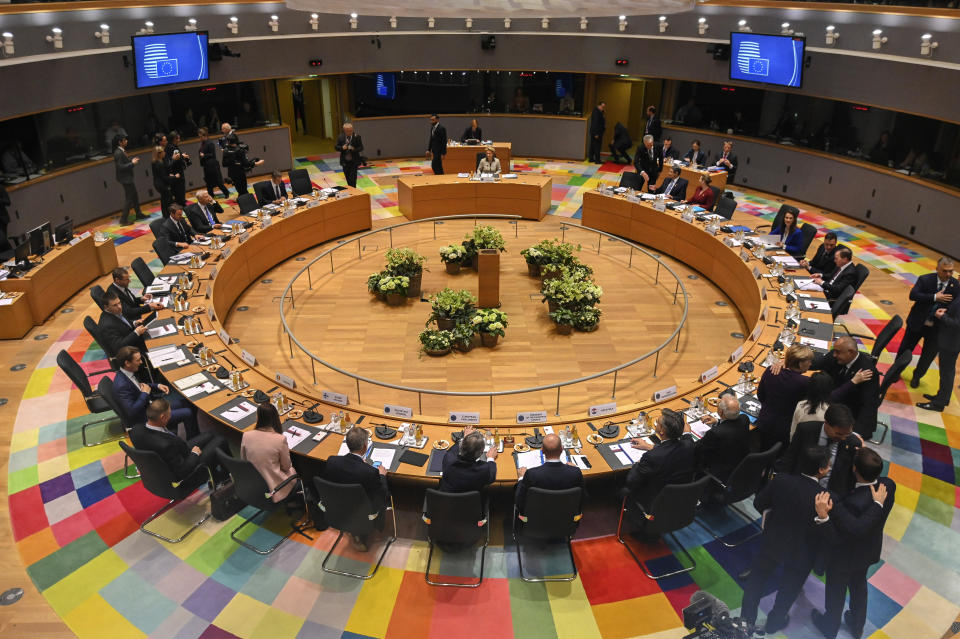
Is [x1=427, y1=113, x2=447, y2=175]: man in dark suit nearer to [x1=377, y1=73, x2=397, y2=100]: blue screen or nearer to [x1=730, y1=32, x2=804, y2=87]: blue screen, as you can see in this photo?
[x1=377, y1=73, x2=397, y2=100]: blue screen

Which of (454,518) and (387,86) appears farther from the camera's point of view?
(387,86)

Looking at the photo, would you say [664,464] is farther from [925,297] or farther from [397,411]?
[925,297]

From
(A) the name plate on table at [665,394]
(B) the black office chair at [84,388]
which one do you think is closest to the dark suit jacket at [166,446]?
(B) the black office chair at [84,388]

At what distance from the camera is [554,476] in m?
5.57

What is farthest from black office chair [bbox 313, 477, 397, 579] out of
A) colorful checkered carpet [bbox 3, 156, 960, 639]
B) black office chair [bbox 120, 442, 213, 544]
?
black office chair [bbox 120, 442, 213, 544]

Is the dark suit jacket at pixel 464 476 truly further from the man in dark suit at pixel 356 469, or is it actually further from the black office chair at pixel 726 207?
the black office chair at pixel 726 207

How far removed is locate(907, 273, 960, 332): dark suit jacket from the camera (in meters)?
7.96

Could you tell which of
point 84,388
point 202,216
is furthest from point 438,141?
point 84,388

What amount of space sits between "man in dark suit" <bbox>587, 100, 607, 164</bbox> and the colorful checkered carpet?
42.3 ft

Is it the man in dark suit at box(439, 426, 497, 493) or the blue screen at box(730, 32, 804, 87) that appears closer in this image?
the man in dark suit at box(439, 426, 497, 493)

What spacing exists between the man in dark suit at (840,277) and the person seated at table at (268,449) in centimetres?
756

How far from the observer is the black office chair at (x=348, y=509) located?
18.1 ft

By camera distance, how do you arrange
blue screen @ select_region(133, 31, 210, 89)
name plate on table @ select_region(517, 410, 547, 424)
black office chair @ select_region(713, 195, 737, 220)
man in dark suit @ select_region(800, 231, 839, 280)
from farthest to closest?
blue screen @ select_region(133, 31, 210, 89), black office chair @ select_region(713, 195, 737, 220), man in dark suit @ select_region(800, 231, 839, 280), name plate on table @ select_region(517, 410, 547, 424)

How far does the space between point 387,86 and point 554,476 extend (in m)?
15.9
